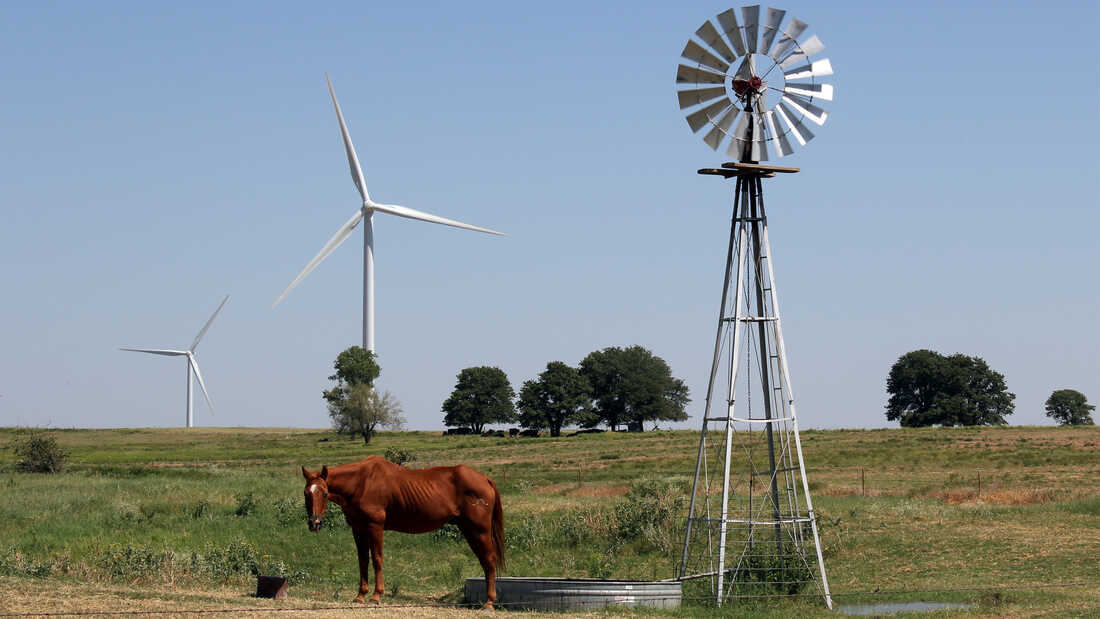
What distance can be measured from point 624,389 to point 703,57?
137817 mm

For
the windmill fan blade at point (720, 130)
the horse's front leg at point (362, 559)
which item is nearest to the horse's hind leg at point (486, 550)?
the horse's front leg at point (362, 559)

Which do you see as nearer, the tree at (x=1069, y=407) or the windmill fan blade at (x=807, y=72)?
the windmill fan blade at (x=807, y=72)

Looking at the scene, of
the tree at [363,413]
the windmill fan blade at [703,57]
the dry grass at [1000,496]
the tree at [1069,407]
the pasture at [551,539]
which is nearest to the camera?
the pasture at [551,539]

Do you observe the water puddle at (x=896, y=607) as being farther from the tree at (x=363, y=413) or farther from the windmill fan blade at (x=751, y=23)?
the tree at (x=363, y=413)

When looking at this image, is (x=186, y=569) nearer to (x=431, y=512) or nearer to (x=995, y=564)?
(x=431, y=512)

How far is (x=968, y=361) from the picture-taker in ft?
531

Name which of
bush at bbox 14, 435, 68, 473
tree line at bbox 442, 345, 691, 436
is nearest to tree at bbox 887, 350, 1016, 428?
tree line at bbox 442, 345, 691, 436

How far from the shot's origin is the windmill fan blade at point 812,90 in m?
27.3

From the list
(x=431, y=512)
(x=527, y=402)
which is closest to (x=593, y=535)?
(x=431, y=512)

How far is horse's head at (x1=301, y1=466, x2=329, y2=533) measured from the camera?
20.9m

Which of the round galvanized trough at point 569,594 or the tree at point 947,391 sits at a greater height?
the tree at point 947,391

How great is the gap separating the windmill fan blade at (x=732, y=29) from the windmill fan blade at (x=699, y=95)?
2.94ft

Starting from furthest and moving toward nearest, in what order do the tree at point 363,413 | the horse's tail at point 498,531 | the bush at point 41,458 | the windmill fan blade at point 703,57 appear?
the tree at point 363,413
the bush at point 41,458
the windmill fan blade at point 703,57
the horse's tail at point 498,531

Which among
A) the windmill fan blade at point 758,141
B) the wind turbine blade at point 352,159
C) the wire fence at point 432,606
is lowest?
the wire fence at point 432,606
